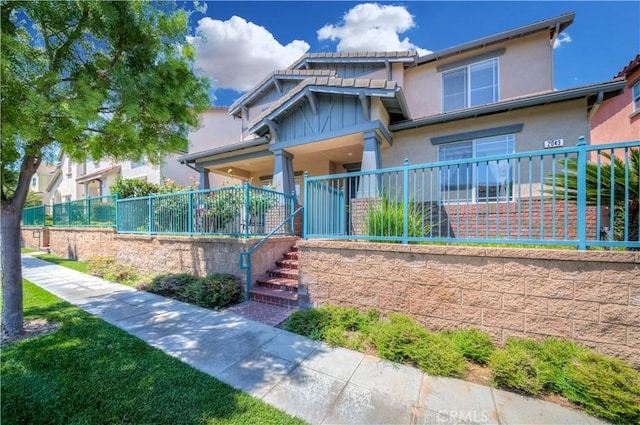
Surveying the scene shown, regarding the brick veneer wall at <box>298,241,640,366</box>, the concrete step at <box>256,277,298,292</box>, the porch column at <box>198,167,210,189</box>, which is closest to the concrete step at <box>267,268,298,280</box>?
the concrete step at <box>256,277,298,292</box>

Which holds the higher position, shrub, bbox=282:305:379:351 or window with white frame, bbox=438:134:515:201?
window with white frame, bbox=438:134:515:201

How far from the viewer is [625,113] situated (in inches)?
396

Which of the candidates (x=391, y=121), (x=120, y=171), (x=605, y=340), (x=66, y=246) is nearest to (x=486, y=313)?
(x=605, y=340)

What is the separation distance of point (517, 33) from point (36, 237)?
2511cm

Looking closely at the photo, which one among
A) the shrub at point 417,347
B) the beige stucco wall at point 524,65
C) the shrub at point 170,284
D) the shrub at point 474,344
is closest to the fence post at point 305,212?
the shrub at point 417,347

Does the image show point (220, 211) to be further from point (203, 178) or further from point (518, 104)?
point (518, 104)

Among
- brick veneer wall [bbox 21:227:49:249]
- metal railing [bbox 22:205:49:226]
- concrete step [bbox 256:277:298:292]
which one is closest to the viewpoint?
concrete step [bbox 256:277:298:292]

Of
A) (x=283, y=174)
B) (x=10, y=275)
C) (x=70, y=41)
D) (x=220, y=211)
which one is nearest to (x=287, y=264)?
(x=220, y=211)

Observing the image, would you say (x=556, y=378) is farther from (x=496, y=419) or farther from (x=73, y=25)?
(x=73, y=25)

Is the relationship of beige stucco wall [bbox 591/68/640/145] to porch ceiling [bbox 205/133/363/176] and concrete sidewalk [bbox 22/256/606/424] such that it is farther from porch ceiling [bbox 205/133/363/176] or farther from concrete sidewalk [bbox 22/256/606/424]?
concrete sidewalk [bbox 22/256/606/424]

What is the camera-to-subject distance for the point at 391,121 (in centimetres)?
833

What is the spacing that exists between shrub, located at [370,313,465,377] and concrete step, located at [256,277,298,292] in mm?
2339

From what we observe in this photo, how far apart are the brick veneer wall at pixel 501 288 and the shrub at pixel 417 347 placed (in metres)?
0.37

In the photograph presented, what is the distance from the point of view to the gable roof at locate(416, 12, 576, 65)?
788cm
